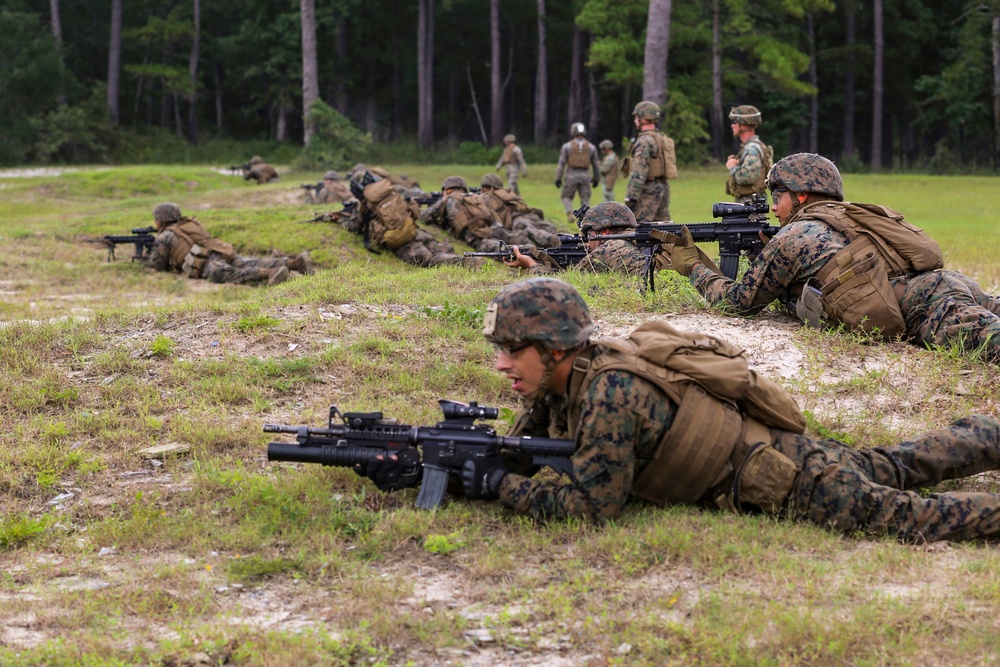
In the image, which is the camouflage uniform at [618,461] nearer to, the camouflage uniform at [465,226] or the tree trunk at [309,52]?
the camouflage uniform at [465,226]

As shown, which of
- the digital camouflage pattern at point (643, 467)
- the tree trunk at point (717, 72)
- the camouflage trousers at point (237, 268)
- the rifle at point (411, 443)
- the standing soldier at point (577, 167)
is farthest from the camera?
the tree trunk at point (717, 72)

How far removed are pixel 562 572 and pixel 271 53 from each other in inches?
1862

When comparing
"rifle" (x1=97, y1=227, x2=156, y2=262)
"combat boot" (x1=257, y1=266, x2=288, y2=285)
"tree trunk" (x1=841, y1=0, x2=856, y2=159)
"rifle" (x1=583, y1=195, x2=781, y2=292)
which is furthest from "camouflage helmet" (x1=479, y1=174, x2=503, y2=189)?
"tree trunk" (x1=841, y1=0, x2=856, y2=159)

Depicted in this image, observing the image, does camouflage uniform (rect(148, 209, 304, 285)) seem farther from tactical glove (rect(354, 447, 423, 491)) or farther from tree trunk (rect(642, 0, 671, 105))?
tree trunk (rect(642, 0, 671, 105))

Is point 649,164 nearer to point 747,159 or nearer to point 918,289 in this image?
point 747,159

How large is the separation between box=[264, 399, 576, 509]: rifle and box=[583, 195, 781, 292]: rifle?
3.84 meters

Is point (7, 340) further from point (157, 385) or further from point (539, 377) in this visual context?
point (539, 377)

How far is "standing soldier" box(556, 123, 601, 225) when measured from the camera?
1952 centimetres

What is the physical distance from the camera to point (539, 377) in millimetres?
4828

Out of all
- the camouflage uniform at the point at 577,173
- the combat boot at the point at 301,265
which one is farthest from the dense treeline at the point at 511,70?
the combat boot at the point at 301,265

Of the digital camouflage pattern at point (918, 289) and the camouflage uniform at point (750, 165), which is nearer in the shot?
the digital camouflage pattern at point (918, 289)

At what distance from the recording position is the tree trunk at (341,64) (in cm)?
4975

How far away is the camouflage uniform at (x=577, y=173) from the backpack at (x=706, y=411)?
14704 mm

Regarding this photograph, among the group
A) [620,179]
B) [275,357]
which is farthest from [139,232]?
[620,179]
